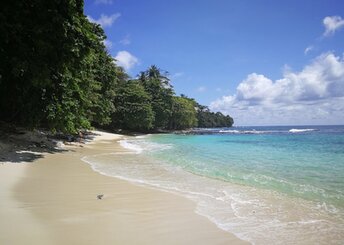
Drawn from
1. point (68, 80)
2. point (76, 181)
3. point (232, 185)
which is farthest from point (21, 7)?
point (232, 185)

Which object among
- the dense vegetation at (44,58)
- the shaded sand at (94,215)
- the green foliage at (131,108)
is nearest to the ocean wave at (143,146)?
the dense vegetation at (44,58)

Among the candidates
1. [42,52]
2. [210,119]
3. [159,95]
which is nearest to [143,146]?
[42,52]

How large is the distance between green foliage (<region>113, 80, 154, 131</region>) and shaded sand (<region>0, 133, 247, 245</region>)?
43.7m

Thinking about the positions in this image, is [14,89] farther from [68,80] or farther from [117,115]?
[117,115]

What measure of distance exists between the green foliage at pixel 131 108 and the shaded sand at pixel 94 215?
43700 millimetres

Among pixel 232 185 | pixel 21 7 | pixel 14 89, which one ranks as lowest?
pixel 232 185

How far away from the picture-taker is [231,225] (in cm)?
591

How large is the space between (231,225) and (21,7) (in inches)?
492

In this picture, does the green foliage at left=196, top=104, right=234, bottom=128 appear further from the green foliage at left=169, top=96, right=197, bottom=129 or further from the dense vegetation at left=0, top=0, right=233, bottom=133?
the dense vegetation at left=0, top=0, right=233, bottom=133

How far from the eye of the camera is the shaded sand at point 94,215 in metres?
4.89

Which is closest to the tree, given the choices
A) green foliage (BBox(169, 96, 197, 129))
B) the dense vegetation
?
green foliage (BBox(169, 96, 197, 129))

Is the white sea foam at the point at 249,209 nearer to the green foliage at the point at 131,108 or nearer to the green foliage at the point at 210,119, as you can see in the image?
the green foliage at the point at 131,108

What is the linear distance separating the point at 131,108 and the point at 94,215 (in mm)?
47444

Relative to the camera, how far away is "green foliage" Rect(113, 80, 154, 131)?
53.2 meters
